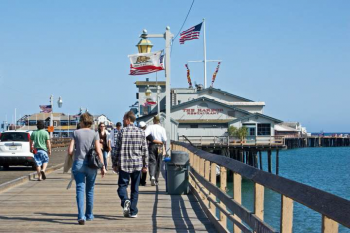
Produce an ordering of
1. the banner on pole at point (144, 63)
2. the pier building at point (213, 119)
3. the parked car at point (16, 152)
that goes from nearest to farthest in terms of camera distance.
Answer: the banner on pole at point (144, 63) → the parked car at point (16, 152) → the pier building at point (213, 119)

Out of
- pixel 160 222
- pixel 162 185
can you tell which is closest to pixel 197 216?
pixel 160 222

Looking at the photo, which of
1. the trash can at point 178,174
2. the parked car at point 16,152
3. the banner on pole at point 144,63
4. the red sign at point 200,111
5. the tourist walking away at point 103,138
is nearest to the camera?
the trash can at point 178,174

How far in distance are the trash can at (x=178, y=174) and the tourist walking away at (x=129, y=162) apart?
334 centimetres

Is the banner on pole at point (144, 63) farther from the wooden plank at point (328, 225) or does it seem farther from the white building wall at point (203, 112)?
the white building wall at point (203, 112)

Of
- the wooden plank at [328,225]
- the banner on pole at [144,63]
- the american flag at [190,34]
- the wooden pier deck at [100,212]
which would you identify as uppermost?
the american flag at [190,34]

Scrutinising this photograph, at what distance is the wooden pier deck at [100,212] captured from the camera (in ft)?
30.1

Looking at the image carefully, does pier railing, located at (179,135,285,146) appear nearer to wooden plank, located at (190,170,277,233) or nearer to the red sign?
the red sign

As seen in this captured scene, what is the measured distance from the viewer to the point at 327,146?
17225 centimetres

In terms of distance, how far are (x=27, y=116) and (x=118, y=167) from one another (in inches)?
6511

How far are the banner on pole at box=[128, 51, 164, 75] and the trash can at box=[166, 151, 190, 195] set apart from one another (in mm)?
9219

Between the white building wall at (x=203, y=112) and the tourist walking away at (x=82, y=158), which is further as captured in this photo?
the white building wall at (x=203, y=112)

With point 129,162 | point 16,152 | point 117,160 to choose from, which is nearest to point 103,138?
point 16,152

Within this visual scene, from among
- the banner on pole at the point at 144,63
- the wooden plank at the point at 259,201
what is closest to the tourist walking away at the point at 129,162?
the wooden plank at the point at 259,201

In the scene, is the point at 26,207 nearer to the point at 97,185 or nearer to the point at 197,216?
the point at 197,216
